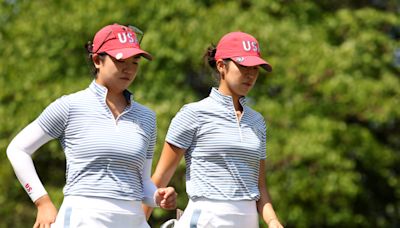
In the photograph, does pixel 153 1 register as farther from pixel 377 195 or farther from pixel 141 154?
pixel 141 154

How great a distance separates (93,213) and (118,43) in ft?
3.00

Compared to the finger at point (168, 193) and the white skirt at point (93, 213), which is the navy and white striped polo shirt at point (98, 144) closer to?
the white skirt at point (93, 213)

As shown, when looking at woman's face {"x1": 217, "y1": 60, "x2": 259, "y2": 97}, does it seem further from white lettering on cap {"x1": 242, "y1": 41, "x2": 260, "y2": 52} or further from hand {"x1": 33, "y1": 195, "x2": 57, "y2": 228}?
hand {"x1": 33, "y1": 195, "x2": 57, "y2": 228}

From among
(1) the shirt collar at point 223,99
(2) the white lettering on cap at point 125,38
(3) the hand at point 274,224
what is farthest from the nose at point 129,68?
(3) the hand at point 274,224

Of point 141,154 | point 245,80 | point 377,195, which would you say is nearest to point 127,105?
point 141,154

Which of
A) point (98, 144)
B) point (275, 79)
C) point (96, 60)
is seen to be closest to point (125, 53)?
point (96, 60)

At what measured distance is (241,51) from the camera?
618 centimetres

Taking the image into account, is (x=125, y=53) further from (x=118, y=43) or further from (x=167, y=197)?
(x=167, y=197)

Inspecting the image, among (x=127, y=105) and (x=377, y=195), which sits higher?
(x=127, y=105)

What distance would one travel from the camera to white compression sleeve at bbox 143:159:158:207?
5863 millimetres

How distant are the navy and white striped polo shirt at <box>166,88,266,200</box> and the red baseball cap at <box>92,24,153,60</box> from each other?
522 mm

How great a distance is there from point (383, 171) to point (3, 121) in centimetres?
606

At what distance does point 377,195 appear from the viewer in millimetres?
19047

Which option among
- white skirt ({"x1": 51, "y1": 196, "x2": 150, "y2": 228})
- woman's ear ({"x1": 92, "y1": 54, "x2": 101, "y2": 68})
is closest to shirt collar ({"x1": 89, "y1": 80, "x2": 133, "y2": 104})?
woman's ear ({"x1": 92, "y1": 54, "x2": 101, "y2": 68})
